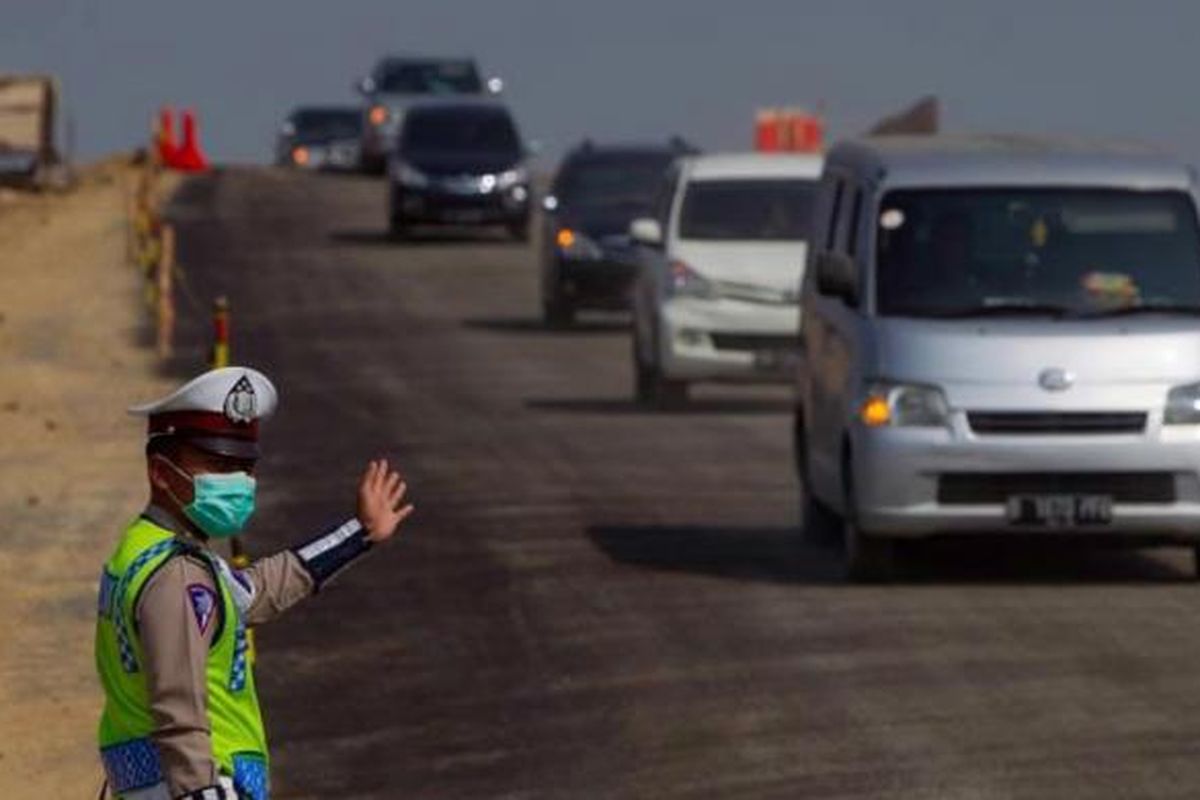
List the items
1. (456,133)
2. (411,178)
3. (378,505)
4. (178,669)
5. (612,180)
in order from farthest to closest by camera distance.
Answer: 1. (456,133)
2. (411,178)
3. (612,180)
4. (378,505)
5. (178,669)

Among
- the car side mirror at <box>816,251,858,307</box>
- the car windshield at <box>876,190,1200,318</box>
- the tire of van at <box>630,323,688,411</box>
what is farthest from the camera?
the tire of van at <box>630,323,688,411</box>

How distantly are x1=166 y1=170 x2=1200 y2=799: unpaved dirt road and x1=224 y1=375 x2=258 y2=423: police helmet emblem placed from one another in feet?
17.7

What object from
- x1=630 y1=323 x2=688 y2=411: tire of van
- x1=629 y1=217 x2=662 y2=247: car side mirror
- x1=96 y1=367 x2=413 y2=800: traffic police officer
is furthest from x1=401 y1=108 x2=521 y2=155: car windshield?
x1=96 y1=367 x2=413 y2=800: traffic police officer

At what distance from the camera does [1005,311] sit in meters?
17.7

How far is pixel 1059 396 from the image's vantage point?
17250 millimetres

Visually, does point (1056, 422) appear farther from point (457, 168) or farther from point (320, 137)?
point (320, 137)

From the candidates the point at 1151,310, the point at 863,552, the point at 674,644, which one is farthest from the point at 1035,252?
the point at 674,644

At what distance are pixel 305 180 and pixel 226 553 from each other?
49132mm

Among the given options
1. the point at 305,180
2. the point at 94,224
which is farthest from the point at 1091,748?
the point at 305,180

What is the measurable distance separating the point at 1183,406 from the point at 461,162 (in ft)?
110

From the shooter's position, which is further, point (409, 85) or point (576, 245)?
point (409, 85)

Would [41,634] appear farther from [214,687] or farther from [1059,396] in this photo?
[214,687]

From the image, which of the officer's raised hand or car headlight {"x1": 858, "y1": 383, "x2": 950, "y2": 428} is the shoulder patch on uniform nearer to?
the officer's raised hand

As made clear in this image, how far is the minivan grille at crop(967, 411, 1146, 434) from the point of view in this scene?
17266mm
